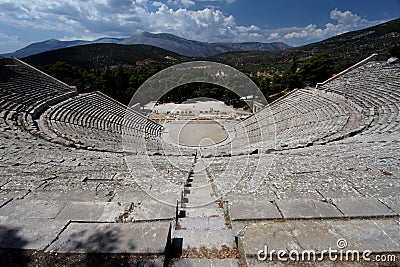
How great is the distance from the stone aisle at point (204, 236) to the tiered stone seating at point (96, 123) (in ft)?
25.4

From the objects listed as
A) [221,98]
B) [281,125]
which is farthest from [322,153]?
[221,98]

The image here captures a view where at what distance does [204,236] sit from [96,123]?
48.7ft

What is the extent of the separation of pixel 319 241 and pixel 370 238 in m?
0.43

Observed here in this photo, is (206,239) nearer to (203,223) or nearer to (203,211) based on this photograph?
(203,223)

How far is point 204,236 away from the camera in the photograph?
2301 mm

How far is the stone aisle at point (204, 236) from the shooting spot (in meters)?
1.93

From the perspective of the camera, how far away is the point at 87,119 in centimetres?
1520

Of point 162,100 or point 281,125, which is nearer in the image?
point 281,125

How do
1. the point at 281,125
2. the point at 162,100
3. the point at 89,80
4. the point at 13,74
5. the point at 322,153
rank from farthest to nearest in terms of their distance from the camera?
the point at 162,100, the point at 89,80, the point at 13,74, the point at 281,125, the point at 322,153

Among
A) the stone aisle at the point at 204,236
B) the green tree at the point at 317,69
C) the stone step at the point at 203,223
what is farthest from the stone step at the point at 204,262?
the green tree at the point at 317,69

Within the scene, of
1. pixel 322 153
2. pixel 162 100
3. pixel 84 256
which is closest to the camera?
pixel 84 256

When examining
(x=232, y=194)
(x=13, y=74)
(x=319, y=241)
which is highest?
(x=13, y=74)

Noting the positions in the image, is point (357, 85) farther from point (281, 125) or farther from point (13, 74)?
point (13, 74)

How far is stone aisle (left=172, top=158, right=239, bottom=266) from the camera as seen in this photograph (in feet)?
6.35
